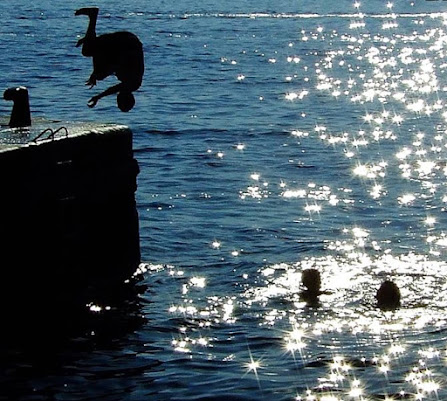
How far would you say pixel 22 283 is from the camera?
16359 millimetres

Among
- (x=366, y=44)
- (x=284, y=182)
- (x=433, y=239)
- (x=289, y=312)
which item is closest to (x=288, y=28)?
(x=366, y=44)

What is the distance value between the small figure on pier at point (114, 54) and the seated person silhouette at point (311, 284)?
630 cm

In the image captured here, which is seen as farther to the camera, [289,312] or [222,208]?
[222,208]

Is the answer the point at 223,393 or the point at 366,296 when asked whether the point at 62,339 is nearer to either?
the point at 223,393

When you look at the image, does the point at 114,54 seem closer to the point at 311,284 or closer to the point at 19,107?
the point at 19,107

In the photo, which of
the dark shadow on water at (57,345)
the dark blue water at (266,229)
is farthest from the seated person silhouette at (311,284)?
the dark shadow on water at (57,345)

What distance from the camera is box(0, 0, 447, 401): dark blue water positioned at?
16.4 m

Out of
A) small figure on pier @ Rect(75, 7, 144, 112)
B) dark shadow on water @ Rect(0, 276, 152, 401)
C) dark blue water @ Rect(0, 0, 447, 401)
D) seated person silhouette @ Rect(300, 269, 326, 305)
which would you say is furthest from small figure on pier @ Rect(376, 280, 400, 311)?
small figure on pier @ Rect(75, 7, 144, 112)

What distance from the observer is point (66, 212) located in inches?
684

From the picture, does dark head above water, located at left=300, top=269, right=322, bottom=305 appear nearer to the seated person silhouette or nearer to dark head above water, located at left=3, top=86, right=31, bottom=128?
the seated person silhouette

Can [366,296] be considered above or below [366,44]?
below

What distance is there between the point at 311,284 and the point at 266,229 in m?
5.13

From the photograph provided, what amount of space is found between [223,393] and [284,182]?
15.1 metres

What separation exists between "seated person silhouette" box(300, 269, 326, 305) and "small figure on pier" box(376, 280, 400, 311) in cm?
105
